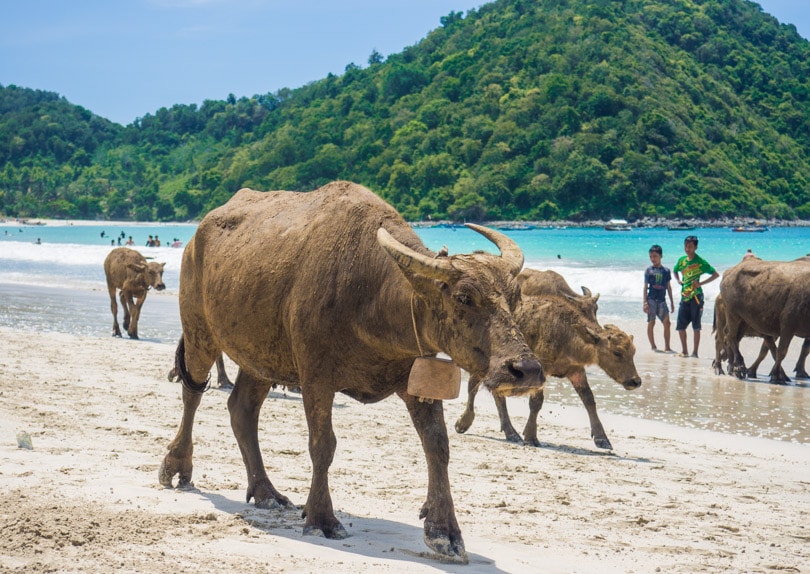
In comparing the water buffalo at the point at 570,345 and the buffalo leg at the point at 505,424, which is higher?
the water buffalo at the point at 570,345

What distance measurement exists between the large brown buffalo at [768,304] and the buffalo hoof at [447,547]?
36.2 feet

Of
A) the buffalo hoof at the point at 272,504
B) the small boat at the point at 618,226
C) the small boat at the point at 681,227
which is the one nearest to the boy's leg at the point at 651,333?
the buffalo hoof at the point at 272,504

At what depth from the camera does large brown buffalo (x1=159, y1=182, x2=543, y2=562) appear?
17.6ft

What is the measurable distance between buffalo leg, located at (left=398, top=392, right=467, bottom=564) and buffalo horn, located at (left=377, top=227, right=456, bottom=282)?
934mm

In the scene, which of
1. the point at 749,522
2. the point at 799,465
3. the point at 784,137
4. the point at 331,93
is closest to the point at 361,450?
the point at 749,522

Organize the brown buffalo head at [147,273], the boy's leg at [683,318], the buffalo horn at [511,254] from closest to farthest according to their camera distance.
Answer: the buffalo horn at [511,254], the boy's leg at [683,318], the brown buffalo head at [147,273]

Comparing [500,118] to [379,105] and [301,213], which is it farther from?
[301,213]

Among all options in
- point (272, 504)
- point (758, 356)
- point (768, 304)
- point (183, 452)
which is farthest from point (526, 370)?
point (758, 356)

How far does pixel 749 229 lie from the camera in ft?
346

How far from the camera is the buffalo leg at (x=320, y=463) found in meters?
6.09

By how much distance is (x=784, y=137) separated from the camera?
128 m

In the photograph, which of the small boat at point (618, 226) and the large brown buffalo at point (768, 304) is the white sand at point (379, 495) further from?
the small boat at point (618, 226)

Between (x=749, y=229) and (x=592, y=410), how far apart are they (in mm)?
101483

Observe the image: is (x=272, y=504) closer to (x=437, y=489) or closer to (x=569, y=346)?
(x=437, y=489)
